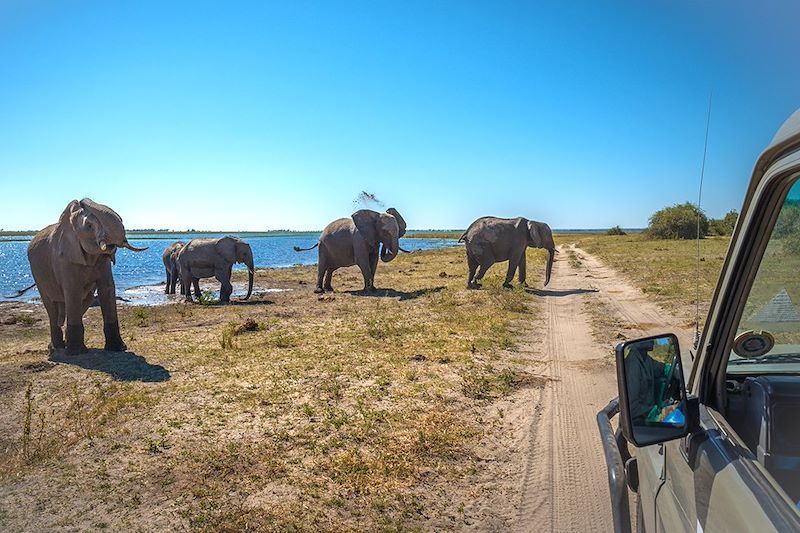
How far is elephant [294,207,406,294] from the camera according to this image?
1809 cm

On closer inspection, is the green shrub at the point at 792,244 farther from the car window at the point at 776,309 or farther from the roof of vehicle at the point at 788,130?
the roof of vehicle at the point at 788,130

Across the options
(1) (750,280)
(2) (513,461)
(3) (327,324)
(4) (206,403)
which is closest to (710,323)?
(1) (750,280)

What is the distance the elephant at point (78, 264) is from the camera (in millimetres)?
8445

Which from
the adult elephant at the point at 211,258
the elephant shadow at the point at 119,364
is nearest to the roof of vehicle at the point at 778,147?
the elephant shadow at the point at 119,364

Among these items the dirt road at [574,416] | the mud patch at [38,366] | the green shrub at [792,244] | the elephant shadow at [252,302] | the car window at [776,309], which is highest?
the green shrub at [792,244]

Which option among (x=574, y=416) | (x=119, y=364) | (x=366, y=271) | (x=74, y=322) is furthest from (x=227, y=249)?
(x=574, y=416)

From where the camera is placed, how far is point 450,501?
429 cm

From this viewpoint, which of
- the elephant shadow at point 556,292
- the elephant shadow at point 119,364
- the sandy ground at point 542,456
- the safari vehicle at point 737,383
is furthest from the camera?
the elephant shadow at point 556,292

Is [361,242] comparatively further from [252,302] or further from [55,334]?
[55,334]

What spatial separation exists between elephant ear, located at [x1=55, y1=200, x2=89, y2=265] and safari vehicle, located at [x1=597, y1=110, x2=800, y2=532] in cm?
881

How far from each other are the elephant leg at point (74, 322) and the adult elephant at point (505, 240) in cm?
1135

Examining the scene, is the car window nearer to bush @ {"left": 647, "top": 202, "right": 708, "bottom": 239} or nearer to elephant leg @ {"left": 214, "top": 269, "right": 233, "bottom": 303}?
elephant leg @ {"left": 214, "top": 269, "right": 233, "bottom": 303}

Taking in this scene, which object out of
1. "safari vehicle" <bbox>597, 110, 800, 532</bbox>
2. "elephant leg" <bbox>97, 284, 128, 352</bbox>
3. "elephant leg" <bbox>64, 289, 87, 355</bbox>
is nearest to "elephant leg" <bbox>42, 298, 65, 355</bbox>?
"elephant leg" <bbox>64, 289, 87, 355</bbox>

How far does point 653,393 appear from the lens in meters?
2.04
